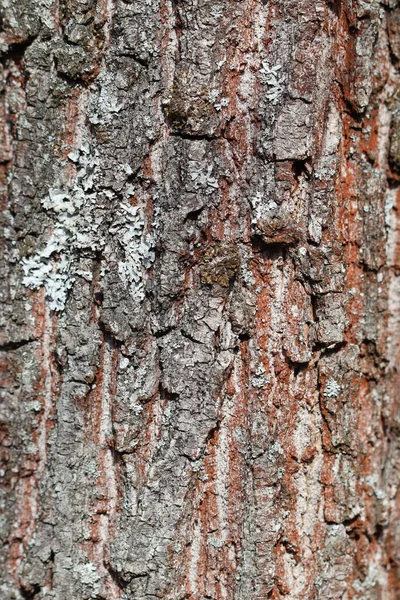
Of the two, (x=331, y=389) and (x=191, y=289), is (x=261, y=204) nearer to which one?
(x=191, y=289)

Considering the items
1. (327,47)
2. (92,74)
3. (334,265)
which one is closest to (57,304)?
(92,74)

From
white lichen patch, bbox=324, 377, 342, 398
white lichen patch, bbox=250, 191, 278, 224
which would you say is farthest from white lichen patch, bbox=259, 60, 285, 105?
white lichen patch, bbox=324, 377, 342, 398

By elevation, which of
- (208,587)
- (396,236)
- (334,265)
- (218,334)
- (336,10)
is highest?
(336,10)

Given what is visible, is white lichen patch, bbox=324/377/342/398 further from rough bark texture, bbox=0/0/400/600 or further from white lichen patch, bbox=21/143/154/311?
white lichen patch, bbox=21/143/154/311

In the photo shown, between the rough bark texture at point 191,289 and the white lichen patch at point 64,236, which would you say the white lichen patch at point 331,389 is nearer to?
the rough bark texture at point 191,289

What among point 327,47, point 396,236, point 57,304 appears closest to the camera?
point 327,47

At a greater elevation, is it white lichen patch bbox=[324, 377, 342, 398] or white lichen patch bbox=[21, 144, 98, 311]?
white lichen patch bbox=[21, 144, 98, 311]

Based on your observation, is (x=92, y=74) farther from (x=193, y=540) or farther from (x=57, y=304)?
(x=193, y=540)
